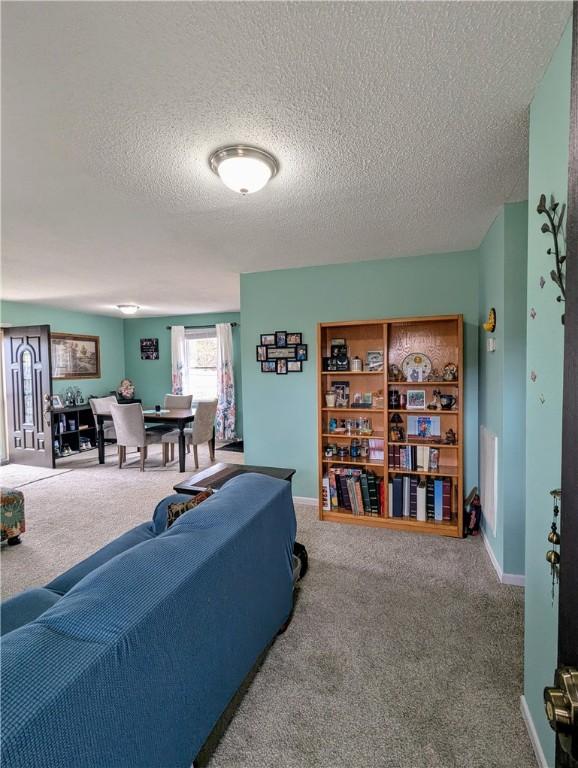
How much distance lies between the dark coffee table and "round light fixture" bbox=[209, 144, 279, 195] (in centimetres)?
170

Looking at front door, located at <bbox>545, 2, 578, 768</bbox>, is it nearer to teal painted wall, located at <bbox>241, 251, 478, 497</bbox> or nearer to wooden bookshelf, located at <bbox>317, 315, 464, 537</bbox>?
wooden bookshelf, located at <bbox>317, 315, 464, 537</bbox>

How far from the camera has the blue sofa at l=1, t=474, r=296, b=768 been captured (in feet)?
2.46

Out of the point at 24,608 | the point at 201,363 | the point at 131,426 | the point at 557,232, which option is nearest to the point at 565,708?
the point at 557,232

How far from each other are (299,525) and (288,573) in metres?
1.41

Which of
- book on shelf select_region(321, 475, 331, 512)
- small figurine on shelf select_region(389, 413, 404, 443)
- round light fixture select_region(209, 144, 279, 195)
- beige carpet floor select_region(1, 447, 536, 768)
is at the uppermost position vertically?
round light fixture select_region(209, 144, 279, 195)

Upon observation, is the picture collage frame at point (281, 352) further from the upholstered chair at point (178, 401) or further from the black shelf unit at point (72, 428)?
the black shelf unit at point (72, 428)

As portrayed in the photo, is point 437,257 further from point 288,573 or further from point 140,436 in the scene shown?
point 140,436

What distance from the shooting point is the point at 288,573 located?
1.96 m

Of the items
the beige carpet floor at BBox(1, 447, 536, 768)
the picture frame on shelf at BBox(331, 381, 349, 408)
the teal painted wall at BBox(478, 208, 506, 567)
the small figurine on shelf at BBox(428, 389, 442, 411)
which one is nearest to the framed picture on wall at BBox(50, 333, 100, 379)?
the beige carpet floor at BBox(1, 447, 536, 768)

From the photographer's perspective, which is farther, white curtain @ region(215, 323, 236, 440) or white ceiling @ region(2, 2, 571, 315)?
white curtain @ region(215, 323, 236, 440)

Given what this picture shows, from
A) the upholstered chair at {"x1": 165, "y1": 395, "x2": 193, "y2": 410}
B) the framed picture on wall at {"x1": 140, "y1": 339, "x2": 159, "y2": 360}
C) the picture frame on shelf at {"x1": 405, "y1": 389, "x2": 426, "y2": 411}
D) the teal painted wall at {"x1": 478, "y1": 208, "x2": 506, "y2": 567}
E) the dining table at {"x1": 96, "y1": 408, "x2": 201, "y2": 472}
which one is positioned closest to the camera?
the teal painted wall at {"x1": 478, "y1": 208, "x2": 506, "y2": 567}

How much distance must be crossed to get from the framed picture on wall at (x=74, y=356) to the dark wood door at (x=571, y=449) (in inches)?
271

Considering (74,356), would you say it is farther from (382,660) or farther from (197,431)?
(382,660)

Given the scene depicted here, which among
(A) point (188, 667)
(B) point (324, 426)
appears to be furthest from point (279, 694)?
(B) point (324, 426)
